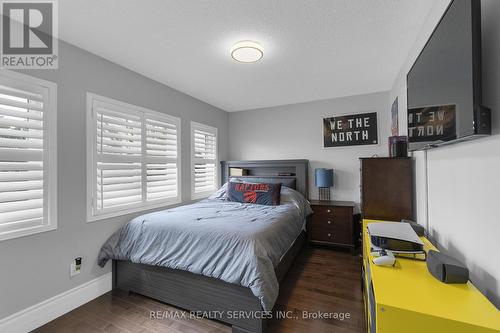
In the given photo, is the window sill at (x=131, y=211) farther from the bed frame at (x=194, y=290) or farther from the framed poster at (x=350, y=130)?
the framed poster at (x=350, y=130)

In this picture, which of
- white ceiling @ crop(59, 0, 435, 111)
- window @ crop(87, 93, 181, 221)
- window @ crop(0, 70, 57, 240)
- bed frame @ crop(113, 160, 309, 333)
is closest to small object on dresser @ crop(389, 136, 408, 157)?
white ceiling @ crop(59, 0, 435, 111)

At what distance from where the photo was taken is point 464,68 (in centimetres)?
99

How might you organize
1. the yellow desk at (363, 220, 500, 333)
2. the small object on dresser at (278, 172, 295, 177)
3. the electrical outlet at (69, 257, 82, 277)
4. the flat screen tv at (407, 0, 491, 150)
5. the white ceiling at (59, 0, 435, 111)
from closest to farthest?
the yellow desk at (363, 220, 500, 333) < the flat screen tv at (407, 0, 491, 150) < the white ceiling at (59, 0, 435, 111) < the electrical outlet at (69, 257, 82, 277) < the small object on dresser at (278, 172, 295, 177)

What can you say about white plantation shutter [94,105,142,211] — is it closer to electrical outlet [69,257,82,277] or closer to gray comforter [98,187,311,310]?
gray comforter [98,187,311,310]

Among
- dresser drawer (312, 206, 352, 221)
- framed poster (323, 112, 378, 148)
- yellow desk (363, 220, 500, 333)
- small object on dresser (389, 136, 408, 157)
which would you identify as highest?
framed poster (323, 112, 378, 148)

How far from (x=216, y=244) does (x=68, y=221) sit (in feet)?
4.64

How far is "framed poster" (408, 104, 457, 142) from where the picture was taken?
1.13 m

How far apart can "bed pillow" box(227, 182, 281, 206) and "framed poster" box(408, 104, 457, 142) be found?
1803 mm

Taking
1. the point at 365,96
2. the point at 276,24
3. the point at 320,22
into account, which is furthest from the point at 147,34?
the point at 365,96

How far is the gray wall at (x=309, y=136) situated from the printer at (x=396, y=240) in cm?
219

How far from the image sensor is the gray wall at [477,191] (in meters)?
0.94

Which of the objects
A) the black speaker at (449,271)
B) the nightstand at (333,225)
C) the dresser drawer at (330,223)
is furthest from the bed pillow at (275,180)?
the black speaker at (449,271)

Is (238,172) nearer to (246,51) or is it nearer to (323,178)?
(323,178)

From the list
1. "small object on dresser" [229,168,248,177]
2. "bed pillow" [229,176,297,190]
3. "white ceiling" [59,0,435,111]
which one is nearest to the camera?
"white ceiling" [59,0,435,111]
